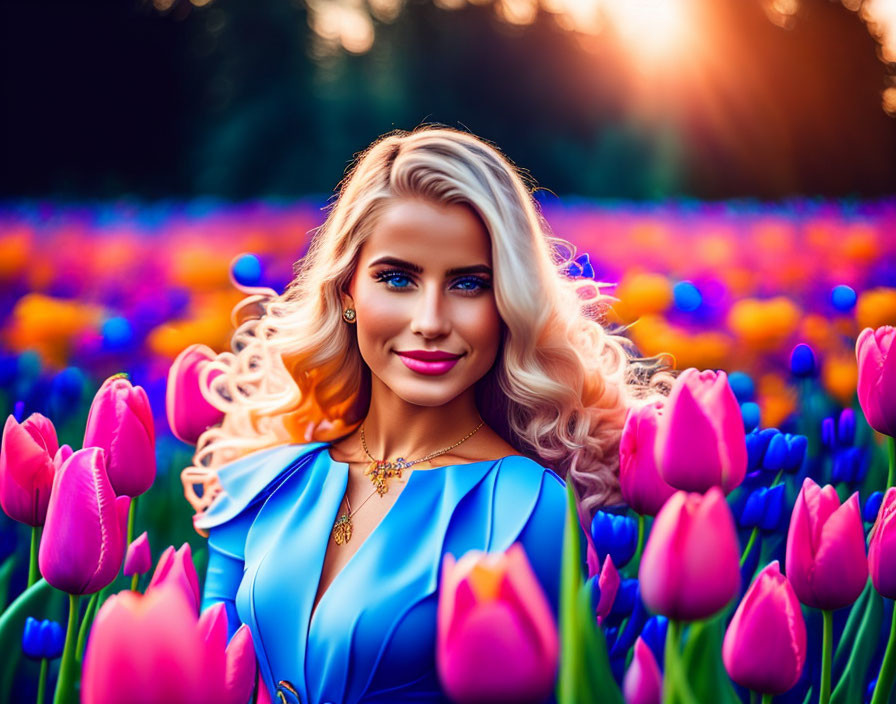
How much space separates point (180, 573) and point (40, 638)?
46 centimetres

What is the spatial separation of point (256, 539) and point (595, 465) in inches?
23.8

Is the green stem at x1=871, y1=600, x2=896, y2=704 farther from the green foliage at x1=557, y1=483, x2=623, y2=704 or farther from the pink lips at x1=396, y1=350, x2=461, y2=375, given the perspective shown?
the pink lips at x1=396, y1=350, x2=461, y2=375

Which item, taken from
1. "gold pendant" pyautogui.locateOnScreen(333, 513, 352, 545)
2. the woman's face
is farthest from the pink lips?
"gold pendant" pyautogui.locateOnScreen(333, 513, 352, 545)

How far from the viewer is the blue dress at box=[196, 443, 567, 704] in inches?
51.1

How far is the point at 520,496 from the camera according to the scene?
138 cm

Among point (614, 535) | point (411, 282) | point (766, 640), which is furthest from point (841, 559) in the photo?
point (411, 282)

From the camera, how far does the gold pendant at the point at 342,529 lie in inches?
57.2

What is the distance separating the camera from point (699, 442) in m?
1.01

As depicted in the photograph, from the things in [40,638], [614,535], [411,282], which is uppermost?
[411,282]

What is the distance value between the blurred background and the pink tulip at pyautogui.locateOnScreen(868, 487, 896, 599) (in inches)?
20.3

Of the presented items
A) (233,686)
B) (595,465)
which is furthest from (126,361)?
(233,686)

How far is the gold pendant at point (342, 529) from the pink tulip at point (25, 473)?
0.44 m

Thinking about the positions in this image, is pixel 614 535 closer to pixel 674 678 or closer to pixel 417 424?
pixel 417 424

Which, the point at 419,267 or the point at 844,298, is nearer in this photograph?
the point at 419,267
